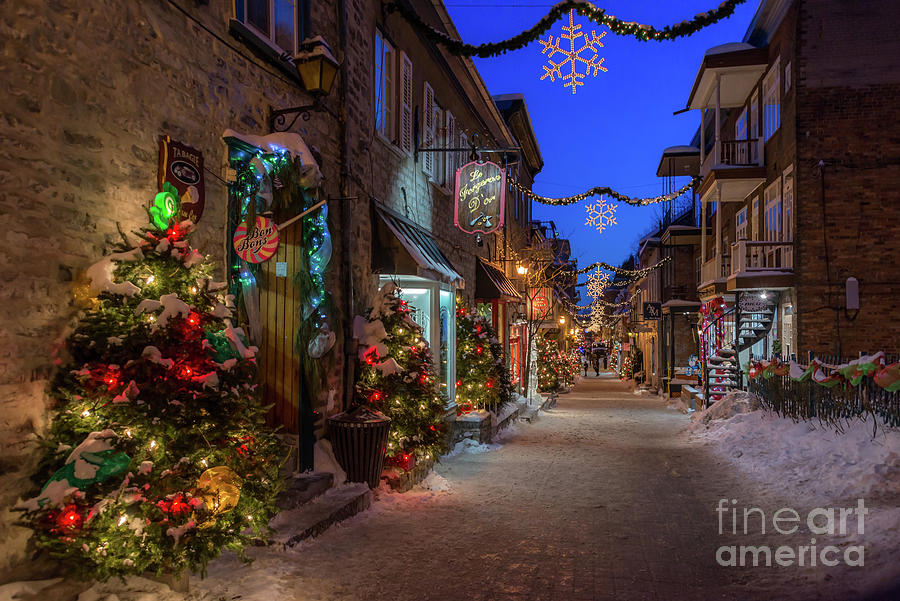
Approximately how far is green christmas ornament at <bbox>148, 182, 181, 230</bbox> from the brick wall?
576 inches

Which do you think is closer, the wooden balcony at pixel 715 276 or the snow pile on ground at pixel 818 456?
the snow pile on ground at pixel 818 456

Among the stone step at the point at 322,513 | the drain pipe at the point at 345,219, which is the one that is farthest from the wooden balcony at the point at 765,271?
the stone step at the point at 322,513

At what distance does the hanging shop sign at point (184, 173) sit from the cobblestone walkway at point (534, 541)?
300cm

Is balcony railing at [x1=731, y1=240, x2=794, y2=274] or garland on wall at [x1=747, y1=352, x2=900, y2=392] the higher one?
balcony railing at [x1=731, y1=240, x2=794, y2=274]

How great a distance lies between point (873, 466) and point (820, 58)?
1135 centimetres

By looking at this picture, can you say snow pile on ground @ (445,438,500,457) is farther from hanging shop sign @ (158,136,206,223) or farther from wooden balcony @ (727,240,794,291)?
wooden balcony @ (727,240,794,291)

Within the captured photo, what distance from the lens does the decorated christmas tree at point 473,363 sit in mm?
13461

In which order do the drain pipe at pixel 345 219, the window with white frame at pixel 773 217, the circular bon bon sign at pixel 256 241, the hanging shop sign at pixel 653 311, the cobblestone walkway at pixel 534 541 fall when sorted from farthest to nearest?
the hanging shop sign at pixel 653 311
the window with white frame at pixel 773 217
the drain pipe at pixel 345 219
the circular bon bon sign at pixel 256 241
the cobblestone walkway at pixel 534 541

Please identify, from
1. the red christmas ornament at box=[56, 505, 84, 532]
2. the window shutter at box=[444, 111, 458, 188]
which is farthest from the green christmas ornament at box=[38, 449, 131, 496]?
the window shutter at box=[444, 111, 458, 188]

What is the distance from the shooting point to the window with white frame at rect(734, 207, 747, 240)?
20.9 m

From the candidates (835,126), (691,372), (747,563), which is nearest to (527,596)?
(747,563)

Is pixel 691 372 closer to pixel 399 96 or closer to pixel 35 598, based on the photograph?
pixel 399 96

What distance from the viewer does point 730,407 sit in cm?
1448

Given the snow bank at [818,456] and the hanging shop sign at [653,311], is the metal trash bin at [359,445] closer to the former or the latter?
the snow bank at [818,456]
